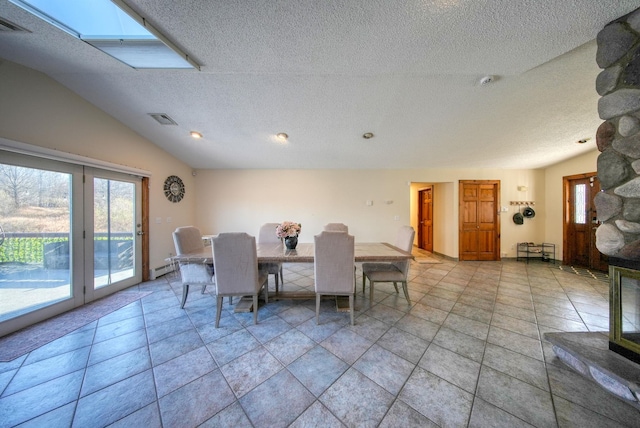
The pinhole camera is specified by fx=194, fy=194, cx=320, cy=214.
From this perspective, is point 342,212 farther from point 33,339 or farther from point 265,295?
point 33,339

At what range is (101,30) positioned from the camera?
1.61 m

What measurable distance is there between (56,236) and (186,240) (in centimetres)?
151

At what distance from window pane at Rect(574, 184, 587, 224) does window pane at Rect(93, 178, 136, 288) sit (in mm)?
8805

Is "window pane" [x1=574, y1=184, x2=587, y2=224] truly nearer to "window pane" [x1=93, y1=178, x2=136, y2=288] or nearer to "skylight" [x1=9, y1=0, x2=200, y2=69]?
"skylight" [x1=9, y1=0, x2=200, y2=69]

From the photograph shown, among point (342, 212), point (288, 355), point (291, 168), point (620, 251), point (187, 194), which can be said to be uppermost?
point (291, 168)

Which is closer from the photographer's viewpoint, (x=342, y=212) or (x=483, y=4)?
(x=483, y=4)

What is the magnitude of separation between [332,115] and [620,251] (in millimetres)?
2989

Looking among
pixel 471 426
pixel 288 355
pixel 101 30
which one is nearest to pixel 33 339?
pixel 288 355

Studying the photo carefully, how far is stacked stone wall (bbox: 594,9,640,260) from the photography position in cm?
136

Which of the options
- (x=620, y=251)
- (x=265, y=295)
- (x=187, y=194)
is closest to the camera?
(x=620, y=251)

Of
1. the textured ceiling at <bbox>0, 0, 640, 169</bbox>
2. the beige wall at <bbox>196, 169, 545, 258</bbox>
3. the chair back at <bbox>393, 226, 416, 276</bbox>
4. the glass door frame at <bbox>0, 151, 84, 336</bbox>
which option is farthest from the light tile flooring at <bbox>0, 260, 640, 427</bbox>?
the textured ceiling at <bbox>0, 0, 640, 169</bbox>

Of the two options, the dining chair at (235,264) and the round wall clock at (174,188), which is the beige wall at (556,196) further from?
the round wall clock at (174,188)

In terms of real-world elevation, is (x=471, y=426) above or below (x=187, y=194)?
below

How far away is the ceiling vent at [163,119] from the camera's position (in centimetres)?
283
